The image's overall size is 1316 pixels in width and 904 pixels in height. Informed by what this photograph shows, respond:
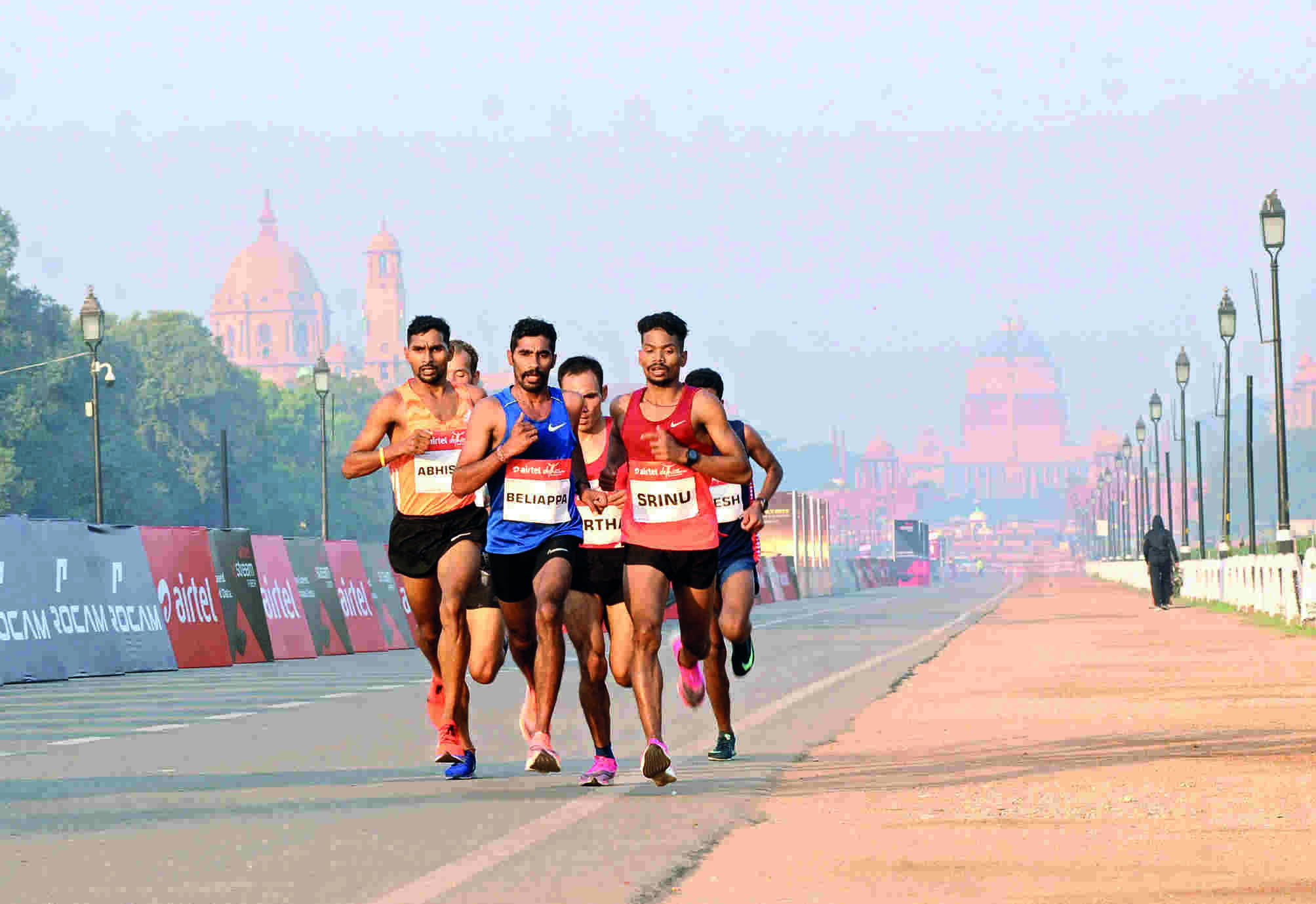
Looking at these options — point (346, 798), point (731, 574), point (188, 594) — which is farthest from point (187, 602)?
point (346, 798)

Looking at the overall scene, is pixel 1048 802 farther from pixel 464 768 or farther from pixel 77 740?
pixel 77 740

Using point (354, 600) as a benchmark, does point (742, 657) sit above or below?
below

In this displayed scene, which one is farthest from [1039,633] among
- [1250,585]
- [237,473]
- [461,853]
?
[237,473]

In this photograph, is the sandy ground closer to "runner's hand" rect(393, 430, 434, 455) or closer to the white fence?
"runner's hand" rect(393, 430, 434, 455)

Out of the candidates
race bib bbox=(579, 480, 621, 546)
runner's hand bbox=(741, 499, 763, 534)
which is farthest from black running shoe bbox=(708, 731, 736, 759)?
race bib bbox=(579, 480, 621, 546)

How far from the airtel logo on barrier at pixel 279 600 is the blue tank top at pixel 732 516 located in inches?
659

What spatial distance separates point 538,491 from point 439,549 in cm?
98

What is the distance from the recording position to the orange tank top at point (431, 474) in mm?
13180

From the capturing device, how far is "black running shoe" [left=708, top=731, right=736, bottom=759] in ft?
Answer: 47.1

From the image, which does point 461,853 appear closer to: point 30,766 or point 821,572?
point 30,766

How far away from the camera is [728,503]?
575 inches

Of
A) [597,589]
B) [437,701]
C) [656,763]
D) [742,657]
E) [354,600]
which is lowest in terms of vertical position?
[656,763]

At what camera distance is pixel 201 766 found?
14008 mm

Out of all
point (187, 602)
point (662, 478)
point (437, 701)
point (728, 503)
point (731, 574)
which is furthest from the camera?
point (187, 602)
